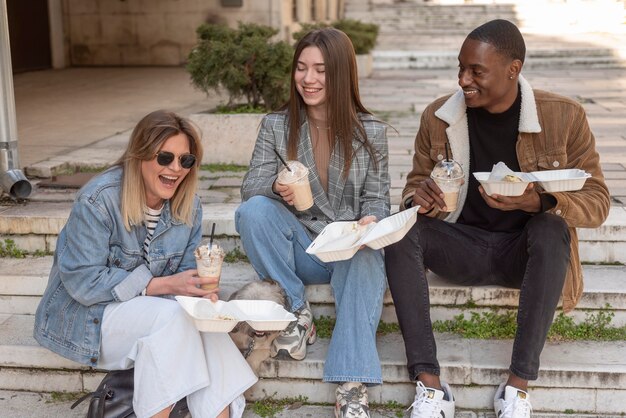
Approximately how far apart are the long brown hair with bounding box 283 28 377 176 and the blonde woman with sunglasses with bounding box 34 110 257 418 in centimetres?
57

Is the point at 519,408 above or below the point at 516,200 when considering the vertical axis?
below

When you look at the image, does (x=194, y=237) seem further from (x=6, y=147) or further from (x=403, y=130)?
(x=403, y=130)

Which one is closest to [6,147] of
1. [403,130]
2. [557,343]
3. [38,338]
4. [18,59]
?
[38,338]

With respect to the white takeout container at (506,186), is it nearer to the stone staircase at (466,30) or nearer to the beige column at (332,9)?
the stone staircase at (466,30)

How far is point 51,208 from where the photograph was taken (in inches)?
191

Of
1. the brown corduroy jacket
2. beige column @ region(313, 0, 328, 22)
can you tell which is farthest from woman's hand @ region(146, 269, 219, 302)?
beige column @ region(313, 0, 328, 22)

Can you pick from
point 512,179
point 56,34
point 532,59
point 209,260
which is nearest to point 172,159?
point 209,260

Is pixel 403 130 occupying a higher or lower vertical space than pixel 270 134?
lower

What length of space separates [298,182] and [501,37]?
40.8 inches

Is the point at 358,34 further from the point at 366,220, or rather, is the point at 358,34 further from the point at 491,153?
the point at 366,220

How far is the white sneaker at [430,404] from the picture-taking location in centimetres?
333

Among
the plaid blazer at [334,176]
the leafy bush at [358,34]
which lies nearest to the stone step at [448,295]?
the plaid blazer at [334,176]

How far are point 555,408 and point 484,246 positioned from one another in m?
0.76

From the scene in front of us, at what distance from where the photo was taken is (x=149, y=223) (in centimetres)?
341
